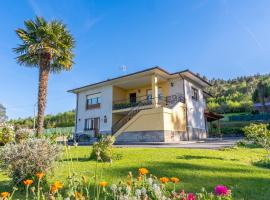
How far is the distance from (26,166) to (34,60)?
1604 cm

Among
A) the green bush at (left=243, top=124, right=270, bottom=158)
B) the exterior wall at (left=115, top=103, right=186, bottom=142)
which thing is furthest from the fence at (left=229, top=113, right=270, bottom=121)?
the green bush at (left=243, top=124, right=270, bottom=158)

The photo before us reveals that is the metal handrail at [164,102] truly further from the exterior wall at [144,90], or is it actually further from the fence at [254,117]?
the fence at [254,117]

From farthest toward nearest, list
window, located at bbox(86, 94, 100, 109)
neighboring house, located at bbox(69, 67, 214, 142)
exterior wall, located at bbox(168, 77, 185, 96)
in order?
window, located at bbox(86, 94, 100, 109), exterior wall, located at bbox(168, 77, 185, 96), neighboring house, located at bbox(69, 67, 214, 142)

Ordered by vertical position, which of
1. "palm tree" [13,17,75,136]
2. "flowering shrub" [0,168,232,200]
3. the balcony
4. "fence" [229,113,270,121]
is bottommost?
"flowering shrub" [0,168,232,200]

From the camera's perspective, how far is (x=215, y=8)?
1383cm

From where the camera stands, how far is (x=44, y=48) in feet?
59.8

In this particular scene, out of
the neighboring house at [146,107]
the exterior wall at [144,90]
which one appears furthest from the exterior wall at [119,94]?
the exterior wall at [144,90]

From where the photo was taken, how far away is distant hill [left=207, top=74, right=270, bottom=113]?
51922mm

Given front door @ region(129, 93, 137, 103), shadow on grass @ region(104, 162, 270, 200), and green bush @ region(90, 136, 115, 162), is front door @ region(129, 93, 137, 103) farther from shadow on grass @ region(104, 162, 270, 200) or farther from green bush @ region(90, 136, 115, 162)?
shadow on grass @ region(104, 162, 270, 200)

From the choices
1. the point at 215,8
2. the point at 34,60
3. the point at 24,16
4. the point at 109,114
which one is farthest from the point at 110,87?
the point at 215,8

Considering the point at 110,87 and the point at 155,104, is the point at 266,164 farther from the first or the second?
the point at 110,87

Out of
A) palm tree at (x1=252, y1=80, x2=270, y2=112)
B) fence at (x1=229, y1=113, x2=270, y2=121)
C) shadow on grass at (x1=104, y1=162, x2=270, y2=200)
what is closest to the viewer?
shadow on grass at (x1=104, y1=162, x2=270, y2=200)

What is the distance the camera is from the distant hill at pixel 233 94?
5192cm

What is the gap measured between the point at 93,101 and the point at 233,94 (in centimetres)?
5514
